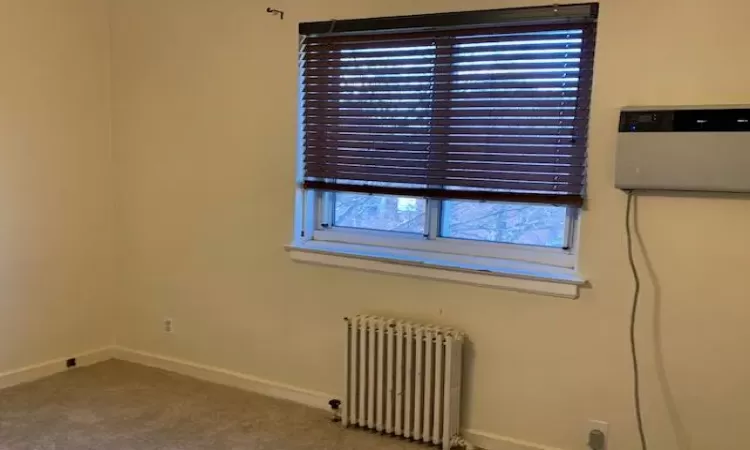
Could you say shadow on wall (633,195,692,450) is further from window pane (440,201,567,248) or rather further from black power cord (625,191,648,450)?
window pane (440,201,567,248)

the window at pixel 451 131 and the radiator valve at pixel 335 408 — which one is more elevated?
the window at pixel 451 131

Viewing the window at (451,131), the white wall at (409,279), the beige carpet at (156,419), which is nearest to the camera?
the white wall at (409,279)

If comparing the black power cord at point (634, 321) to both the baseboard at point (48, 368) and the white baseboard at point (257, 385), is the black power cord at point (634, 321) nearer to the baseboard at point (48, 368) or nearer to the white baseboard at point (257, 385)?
the white baseboard at point (257, 385)

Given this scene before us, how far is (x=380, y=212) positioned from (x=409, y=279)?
1.33 feet

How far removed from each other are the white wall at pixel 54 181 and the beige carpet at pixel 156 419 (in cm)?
32

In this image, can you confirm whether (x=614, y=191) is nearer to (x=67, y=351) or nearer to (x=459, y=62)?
(x=459, y=62)

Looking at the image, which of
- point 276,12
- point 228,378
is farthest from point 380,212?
point 228,378

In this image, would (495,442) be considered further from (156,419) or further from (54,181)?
(54,181)

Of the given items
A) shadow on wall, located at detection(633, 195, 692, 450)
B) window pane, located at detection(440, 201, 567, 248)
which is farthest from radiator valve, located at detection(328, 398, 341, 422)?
shadow on wall, located at detection(633, 195, 692, 450)

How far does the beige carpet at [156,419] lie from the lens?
115 inches

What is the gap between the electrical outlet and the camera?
8.82ft

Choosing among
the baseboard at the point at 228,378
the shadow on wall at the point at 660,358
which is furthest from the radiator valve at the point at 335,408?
the shadow on wall at the point at 660,358

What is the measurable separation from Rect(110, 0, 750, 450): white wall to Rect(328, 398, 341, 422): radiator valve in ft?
0.31

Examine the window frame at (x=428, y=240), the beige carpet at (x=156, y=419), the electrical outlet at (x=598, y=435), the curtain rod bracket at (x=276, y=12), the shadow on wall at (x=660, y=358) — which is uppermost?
the curtain rod bracket at (x=276, y=12)
